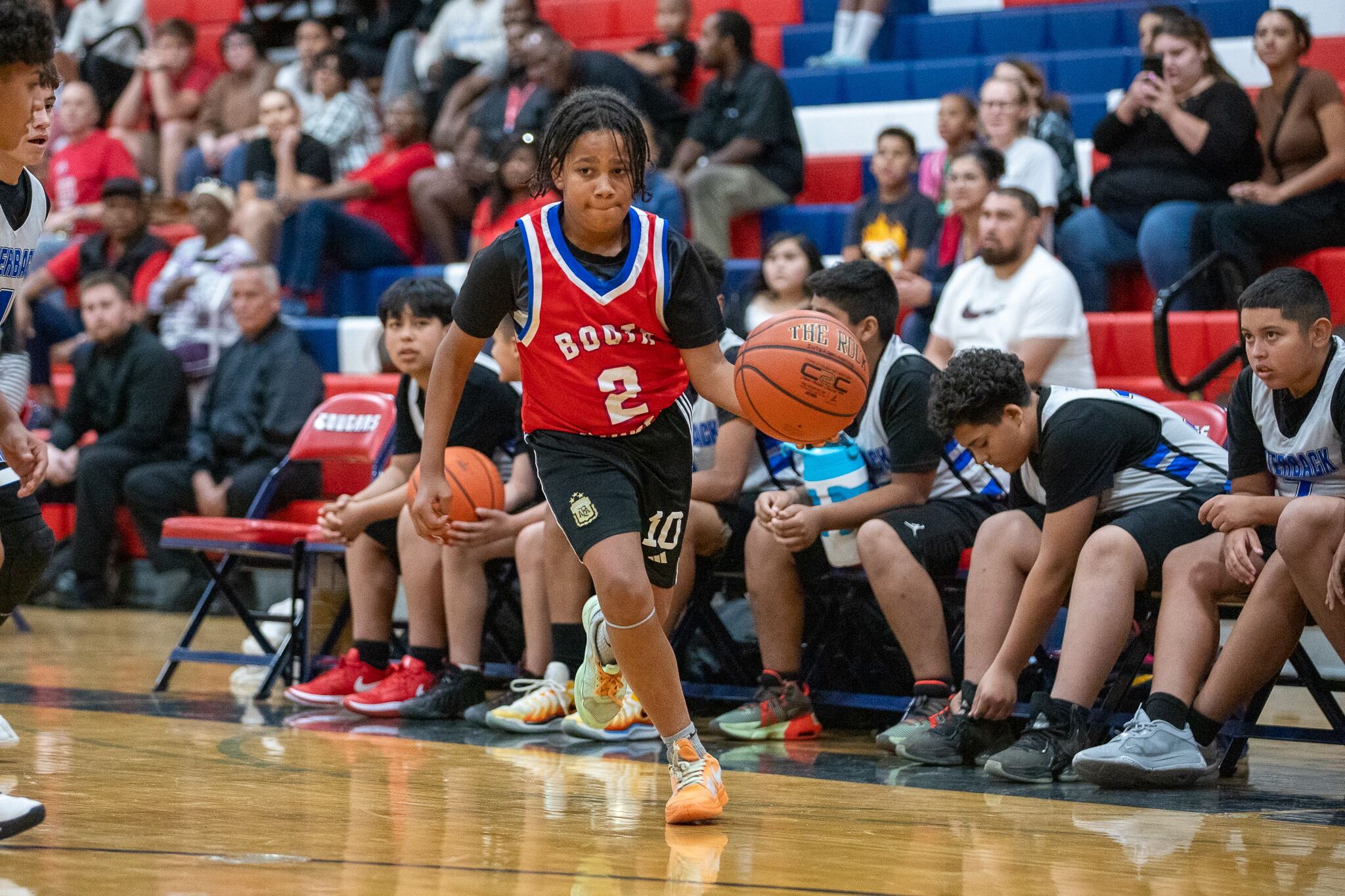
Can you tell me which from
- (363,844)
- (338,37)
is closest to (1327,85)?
(363,844)

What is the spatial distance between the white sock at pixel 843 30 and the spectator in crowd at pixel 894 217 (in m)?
2.43

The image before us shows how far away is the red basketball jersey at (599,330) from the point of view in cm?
354

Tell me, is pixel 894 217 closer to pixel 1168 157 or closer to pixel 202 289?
pixel 1168 157

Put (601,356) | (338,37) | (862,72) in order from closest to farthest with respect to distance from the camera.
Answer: (601,356)
(862,72)
(338,37)

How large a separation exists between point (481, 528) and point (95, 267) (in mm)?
5494

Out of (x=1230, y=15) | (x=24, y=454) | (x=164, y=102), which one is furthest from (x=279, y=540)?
(x=164, y=102)

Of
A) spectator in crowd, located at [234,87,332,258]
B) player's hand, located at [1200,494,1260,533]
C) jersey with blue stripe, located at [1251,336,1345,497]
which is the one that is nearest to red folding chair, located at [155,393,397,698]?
player's hand, located at [1200,494,1260,533]

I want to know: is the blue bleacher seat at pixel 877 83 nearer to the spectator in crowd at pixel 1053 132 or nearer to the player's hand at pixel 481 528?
the spectator in crowd at pixel 1053 132

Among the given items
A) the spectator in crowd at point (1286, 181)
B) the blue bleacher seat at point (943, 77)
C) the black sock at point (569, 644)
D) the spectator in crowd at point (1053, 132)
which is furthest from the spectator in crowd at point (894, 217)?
the black sock at point (569, 644)

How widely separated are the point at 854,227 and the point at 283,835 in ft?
16.0

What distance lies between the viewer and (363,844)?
10.1ft

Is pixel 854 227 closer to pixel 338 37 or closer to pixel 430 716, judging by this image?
pixel 430 716

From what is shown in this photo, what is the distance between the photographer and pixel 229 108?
10750 mm

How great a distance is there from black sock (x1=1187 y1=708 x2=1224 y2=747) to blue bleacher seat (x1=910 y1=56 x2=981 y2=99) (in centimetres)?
564
